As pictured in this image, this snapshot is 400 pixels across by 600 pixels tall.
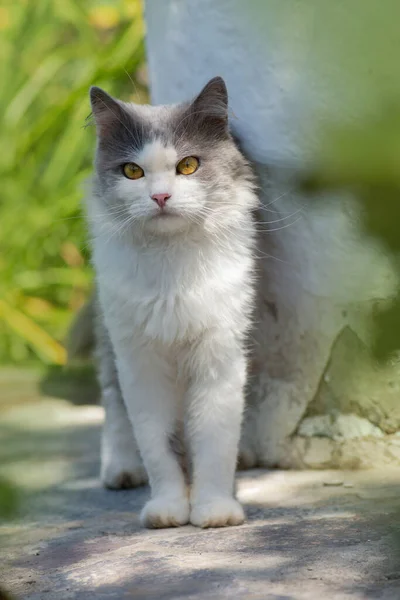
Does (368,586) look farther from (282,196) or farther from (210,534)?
(282,196)

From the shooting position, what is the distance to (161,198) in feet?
6.18

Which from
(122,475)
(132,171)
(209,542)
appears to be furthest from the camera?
(122,475)

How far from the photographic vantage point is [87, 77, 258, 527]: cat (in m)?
1.97

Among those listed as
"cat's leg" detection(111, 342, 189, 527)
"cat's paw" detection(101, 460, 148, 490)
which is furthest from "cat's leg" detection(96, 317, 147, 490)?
"cat's leg" detection(111, 342, 189, 527)

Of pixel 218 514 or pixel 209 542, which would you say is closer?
pixel 209 542

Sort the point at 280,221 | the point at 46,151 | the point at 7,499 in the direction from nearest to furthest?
the point at 7,499, the point at 280,221, the point at 46,151

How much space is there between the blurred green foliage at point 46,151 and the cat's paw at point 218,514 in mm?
2622

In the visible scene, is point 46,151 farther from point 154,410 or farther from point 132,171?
point 154,410

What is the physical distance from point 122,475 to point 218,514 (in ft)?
1.87

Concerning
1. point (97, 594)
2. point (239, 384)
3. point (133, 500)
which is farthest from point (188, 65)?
point (97, 594)

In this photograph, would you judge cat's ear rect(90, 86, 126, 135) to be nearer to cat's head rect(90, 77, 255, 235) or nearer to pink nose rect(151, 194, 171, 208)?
cat's head rect(90, 77, 255, 235)

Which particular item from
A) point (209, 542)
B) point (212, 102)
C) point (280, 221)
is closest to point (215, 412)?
point (209, 542)

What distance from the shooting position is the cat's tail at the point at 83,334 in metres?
3.27

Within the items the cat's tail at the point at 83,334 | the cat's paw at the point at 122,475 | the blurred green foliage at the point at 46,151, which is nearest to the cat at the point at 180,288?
the cat's paw at the point at 122,475
